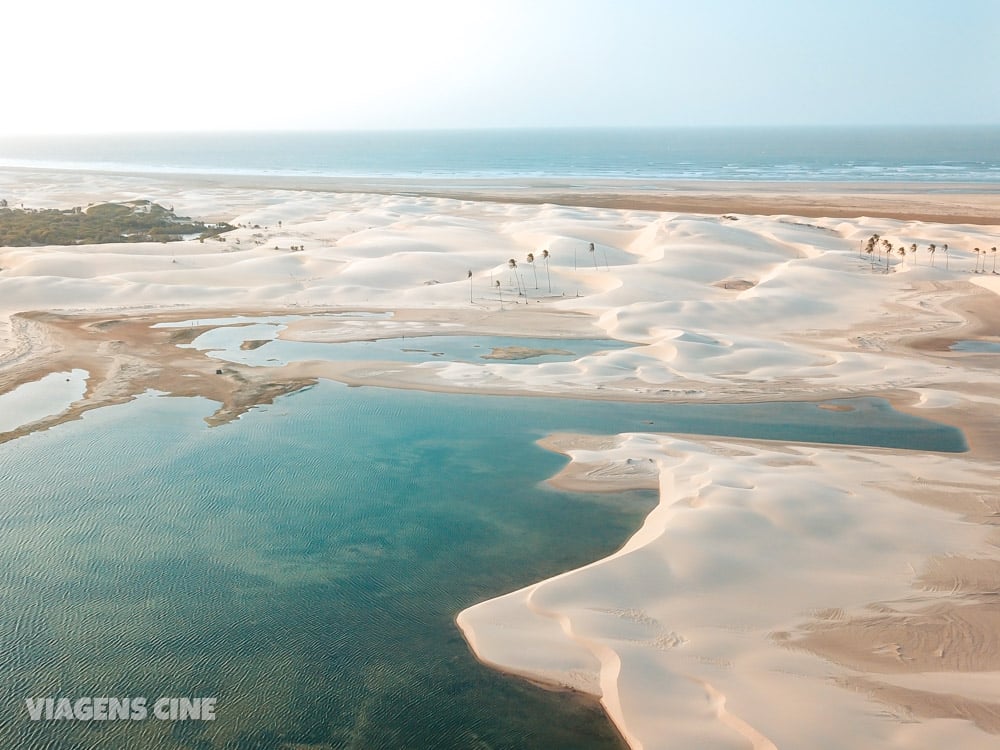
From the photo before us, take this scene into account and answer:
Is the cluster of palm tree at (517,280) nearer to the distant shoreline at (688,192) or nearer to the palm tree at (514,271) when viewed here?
the palm tree at (514,271)

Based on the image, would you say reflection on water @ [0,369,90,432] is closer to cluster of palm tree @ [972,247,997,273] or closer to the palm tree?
the palm tree

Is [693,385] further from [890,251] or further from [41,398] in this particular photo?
[890,251]

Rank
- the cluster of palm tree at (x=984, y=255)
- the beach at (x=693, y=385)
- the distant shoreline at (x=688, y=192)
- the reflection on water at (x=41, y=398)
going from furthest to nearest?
the distant shoreline at (x=688, y=192)
the cluster of palm tree at (x=984, y=255)
the reflection on water at (x=41, y=398)
the beach at (x=693, y=385)

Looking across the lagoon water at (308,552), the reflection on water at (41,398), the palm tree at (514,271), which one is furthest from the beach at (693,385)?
the lagoon water at (308,552)

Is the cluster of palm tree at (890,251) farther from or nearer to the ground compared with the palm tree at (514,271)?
farther from the ground

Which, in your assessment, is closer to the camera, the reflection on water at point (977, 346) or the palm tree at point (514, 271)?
the reflection on water at point (977, 346)

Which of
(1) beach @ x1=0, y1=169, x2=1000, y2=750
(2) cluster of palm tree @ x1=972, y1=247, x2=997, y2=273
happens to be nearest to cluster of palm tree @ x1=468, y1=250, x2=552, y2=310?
(1) beach @ x1=0, y1=169, x2=1000, y2=750

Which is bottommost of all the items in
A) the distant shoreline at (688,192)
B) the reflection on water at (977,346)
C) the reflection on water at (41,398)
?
the reflection on water at (41,398)
